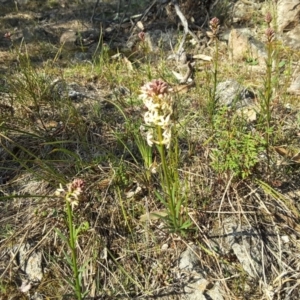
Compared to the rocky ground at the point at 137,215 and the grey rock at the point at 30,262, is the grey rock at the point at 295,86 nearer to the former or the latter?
the rocky ground at the point at 137,215

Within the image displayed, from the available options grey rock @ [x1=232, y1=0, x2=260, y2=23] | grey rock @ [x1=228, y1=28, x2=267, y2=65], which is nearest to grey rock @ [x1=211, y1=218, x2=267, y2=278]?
grey rock @ [x1=228, y1=28, x2=267, y2=65]

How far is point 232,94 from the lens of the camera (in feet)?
11.3

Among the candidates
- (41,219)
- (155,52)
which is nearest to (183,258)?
(41,219)

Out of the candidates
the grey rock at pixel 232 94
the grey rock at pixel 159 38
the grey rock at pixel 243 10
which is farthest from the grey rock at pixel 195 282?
the grey rock at pixel 243 10

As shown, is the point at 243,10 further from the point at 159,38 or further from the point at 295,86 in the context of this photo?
the point at 295,86

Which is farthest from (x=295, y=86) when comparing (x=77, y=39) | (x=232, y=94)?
(x=77, y=39)

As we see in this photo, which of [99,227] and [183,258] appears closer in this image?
[183,258]

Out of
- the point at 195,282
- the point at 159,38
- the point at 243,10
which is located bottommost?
the point at 195,282

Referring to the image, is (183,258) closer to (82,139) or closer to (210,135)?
(210,135)

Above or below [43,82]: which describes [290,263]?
below

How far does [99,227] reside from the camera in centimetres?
237

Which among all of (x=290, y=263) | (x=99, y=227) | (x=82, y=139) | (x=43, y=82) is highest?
(x=43, y=82)

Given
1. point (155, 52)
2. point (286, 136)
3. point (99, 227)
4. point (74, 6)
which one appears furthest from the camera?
point (74, 6)

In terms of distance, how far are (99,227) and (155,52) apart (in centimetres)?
352
